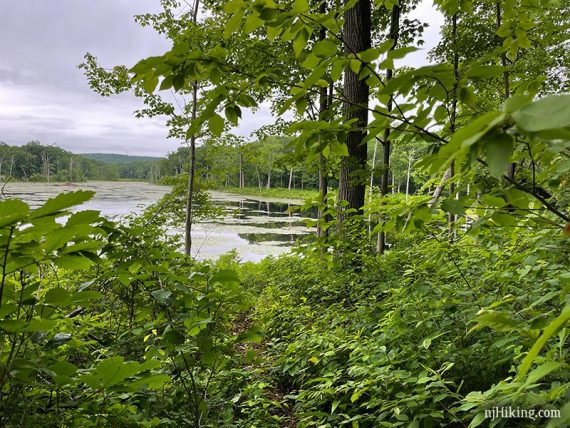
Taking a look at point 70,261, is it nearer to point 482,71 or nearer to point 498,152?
point 498,152

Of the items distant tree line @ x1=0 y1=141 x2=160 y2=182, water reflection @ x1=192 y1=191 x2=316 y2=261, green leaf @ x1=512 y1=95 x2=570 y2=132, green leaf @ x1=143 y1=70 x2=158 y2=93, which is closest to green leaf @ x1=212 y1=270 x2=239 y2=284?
green leaf @ x1=143 y1=70 x2=158 y2=93

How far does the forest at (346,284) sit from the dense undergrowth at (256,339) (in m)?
0.01

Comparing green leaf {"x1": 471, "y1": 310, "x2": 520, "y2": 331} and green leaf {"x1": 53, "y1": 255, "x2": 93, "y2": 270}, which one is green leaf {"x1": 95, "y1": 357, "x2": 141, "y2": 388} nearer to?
green leaf {"x1": 53, "y1": 255, "x2": 93, "y2": 270}

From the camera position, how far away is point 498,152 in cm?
41

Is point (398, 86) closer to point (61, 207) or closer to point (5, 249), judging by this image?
point (61, 207)

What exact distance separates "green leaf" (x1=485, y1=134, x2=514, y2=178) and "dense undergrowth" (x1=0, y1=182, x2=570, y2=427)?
19 cm

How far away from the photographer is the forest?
31.5 inches

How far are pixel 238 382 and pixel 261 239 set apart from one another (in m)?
14.8

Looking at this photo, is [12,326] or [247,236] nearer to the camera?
[12,326]

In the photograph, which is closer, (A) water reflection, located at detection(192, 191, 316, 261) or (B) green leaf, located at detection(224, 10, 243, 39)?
(B) green leaf, located at detection(224, 10, 243, 39)

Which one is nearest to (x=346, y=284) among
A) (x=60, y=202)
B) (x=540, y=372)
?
(x=540, y=372)

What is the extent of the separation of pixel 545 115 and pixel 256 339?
1241 millimetres

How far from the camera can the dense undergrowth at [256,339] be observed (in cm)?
83

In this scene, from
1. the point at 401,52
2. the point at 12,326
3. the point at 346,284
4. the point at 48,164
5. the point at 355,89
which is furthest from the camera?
the point at 48,164
